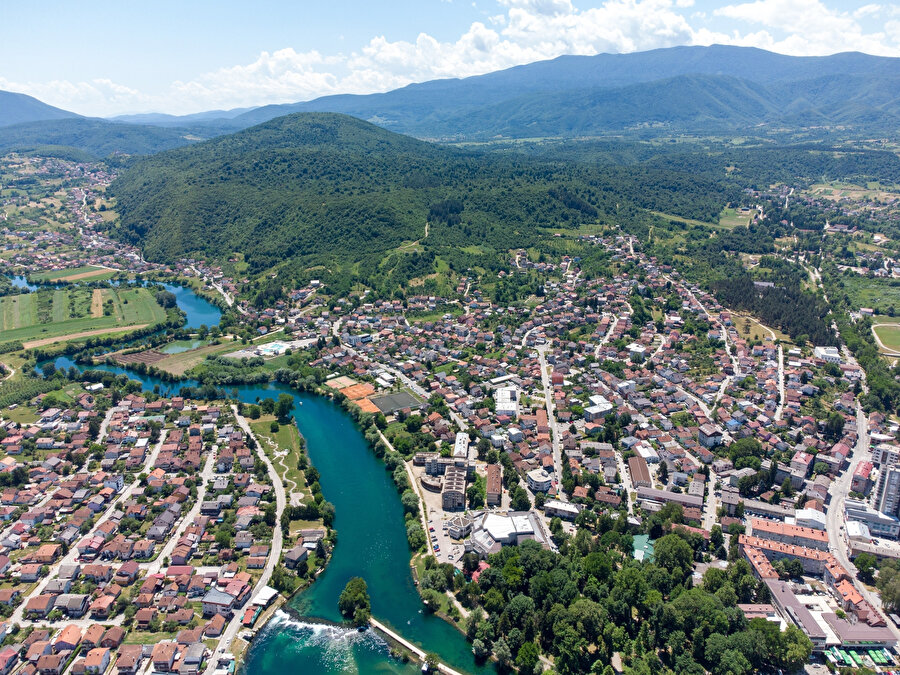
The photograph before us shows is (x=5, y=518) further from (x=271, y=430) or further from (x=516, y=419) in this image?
(x=516, y=419)

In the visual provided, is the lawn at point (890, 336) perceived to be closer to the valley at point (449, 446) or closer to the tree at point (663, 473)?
the valley at point (449, 446)

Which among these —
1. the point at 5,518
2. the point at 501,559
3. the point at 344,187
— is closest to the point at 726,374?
the point at 501,559

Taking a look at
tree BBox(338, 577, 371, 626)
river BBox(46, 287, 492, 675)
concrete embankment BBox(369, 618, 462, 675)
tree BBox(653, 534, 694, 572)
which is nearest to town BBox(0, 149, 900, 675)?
tree BBox(653, 534, 694, 572)

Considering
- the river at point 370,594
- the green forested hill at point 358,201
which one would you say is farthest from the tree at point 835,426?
the green forested hill at point 358,201

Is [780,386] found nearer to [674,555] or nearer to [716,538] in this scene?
[716,538]

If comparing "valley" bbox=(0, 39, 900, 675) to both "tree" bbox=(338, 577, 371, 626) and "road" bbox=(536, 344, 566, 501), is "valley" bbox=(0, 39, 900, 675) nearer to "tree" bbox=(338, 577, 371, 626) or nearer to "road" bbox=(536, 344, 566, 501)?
"tree" bbox=(338, 577, 371, 626)

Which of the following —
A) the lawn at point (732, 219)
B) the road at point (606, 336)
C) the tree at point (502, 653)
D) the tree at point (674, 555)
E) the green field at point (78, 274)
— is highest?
the lawn at point (732, 219)
